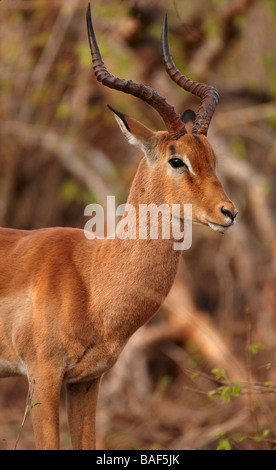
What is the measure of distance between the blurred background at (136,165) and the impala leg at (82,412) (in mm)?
4609

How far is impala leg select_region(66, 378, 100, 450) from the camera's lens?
5.57 meters

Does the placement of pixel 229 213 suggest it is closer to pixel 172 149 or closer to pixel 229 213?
pixel 229 213

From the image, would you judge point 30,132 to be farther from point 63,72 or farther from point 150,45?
point 150,45

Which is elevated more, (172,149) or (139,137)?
(139,137)

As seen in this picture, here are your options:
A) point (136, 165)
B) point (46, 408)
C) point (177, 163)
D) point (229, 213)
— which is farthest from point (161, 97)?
point (136, 165)

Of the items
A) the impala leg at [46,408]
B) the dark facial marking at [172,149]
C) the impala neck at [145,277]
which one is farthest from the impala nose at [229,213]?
the impala leg at [46,408]

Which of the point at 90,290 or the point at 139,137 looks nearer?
the point at 90,290

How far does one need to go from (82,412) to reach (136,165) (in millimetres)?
8804

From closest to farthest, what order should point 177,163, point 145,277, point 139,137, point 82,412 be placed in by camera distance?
point 145,277
point 177,163
point 139,137
point 82,412

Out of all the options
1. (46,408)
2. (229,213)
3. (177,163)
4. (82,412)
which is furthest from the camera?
(82,412)

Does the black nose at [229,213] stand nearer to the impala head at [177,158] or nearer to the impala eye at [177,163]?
the impala head at [177,158]

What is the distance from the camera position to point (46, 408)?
16.6 feet

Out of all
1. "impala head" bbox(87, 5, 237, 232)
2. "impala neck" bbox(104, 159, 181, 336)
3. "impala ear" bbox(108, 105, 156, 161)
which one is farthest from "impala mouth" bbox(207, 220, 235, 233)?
"impala ear" bbox(108, 105, 156, 161)

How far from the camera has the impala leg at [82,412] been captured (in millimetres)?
5574
